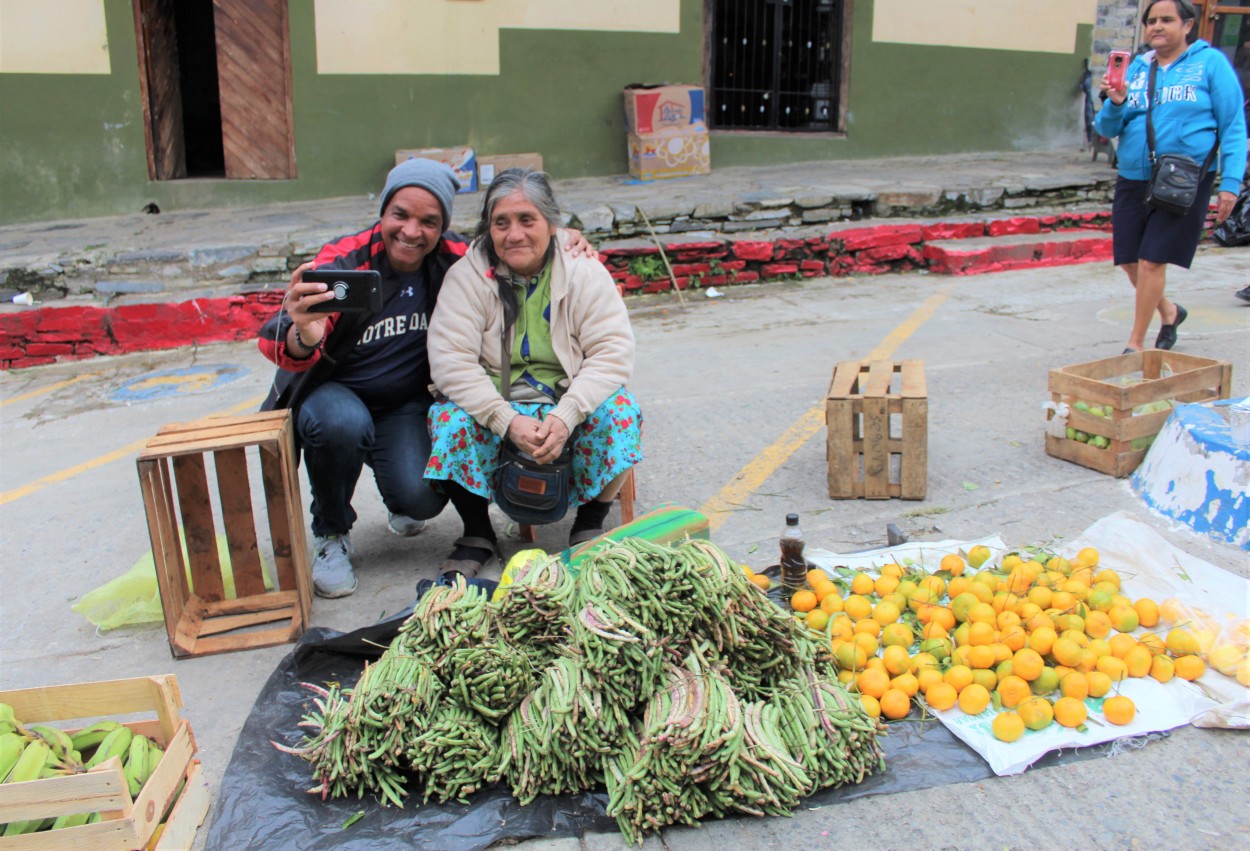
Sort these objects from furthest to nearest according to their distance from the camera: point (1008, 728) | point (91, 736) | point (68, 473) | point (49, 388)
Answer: point (49, 388) → point (68, 473) → point (1008, 728) → point (91, 736)

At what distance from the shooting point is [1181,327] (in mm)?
6711

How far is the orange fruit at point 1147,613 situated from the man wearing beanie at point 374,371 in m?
2.28

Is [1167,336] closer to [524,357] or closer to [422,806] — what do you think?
[524,357]

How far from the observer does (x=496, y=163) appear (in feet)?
32.9

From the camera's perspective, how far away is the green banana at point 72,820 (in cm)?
217

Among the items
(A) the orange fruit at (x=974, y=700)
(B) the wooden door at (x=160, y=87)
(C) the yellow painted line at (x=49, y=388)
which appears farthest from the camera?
(B) the wooden door at (x=160, y=87)

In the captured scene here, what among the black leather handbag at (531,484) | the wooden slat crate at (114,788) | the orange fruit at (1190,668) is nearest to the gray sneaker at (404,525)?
the black leather handbag at (531,484)

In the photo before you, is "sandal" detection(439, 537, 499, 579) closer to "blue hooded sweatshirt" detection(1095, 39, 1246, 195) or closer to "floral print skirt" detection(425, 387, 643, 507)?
"floral print skirt" detection(425, 387, 643, 507)

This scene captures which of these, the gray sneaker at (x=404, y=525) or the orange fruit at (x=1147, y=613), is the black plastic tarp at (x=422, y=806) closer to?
the orange fruit at (x=1147, y=613)

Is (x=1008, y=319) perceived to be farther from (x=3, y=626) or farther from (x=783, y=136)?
(x=3, y=626)

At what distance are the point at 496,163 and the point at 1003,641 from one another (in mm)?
8256

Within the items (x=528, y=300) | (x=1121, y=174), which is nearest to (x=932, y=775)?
(x=528, y=300)

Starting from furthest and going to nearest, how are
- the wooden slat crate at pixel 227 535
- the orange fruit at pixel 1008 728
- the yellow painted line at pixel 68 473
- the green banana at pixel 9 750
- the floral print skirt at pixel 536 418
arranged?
the yellow painted line at pixel 68 473, the floral print skirt at pixel 536 418, the wooden slat crate at pixel 227 535, the orange fruit at pixel 1008 728, the green banana at pixel 9 750

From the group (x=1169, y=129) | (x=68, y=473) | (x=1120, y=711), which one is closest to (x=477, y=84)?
(x=68, y=473)
